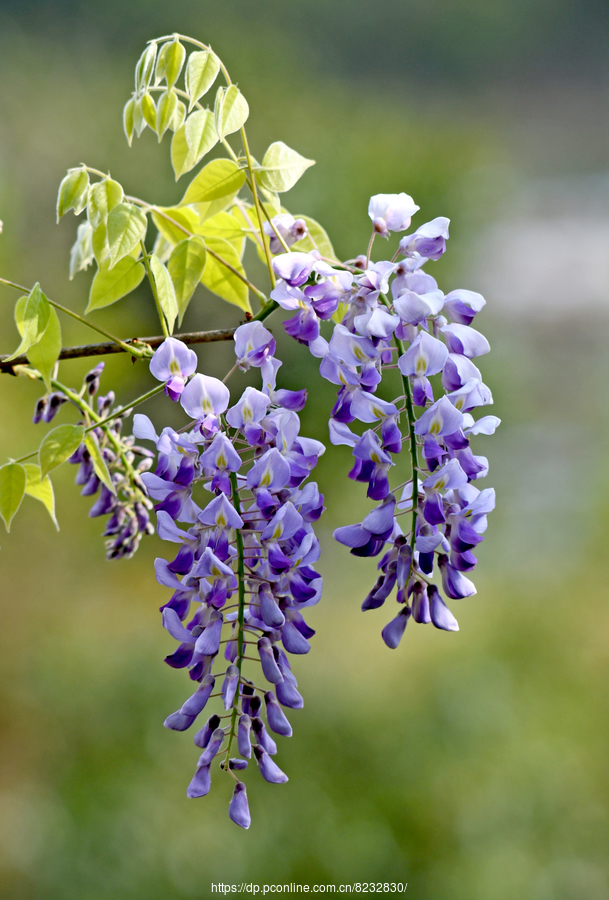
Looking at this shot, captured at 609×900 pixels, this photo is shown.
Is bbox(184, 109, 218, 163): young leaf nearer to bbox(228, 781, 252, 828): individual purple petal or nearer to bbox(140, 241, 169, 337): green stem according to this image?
→ bbox(140, 241, 169, 337): green stem

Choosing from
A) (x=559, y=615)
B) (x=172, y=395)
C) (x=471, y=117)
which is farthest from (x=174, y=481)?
(x=471, y=117)

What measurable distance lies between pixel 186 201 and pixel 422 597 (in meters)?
0.19

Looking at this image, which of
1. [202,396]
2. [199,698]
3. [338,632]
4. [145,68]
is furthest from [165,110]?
[338,632]

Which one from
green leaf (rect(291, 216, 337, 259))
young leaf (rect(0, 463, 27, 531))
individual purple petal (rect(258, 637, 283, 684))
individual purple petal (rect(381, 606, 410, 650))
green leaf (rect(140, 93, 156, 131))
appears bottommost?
individual purple petal (rect(258, 637, 283, 684))

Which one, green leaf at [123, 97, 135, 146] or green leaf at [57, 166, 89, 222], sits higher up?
green leaf at [123, 97, 135, 146]

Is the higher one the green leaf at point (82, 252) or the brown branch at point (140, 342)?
the green leaf at point (82, 252)

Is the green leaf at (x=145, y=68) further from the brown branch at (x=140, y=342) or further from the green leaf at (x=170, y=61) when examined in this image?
the brown branch at (x=140, y=342)

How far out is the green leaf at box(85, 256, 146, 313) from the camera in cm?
30

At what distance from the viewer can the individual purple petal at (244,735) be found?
262 mm

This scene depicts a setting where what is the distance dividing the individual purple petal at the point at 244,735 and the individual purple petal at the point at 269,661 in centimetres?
2

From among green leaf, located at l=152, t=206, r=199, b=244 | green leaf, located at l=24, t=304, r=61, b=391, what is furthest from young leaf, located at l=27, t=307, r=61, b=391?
green leaf, located at l=152, t=206, r=199, b=244

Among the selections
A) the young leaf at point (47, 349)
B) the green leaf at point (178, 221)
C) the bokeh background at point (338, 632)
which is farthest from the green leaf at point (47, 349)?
the bokeh background at point (338, 632)

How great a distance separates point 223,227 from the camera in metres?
0.36

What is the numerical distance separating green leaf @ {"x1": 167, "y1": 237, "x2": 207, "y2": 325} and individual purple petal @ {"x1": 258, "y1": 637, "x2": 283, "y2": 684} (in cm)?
13
